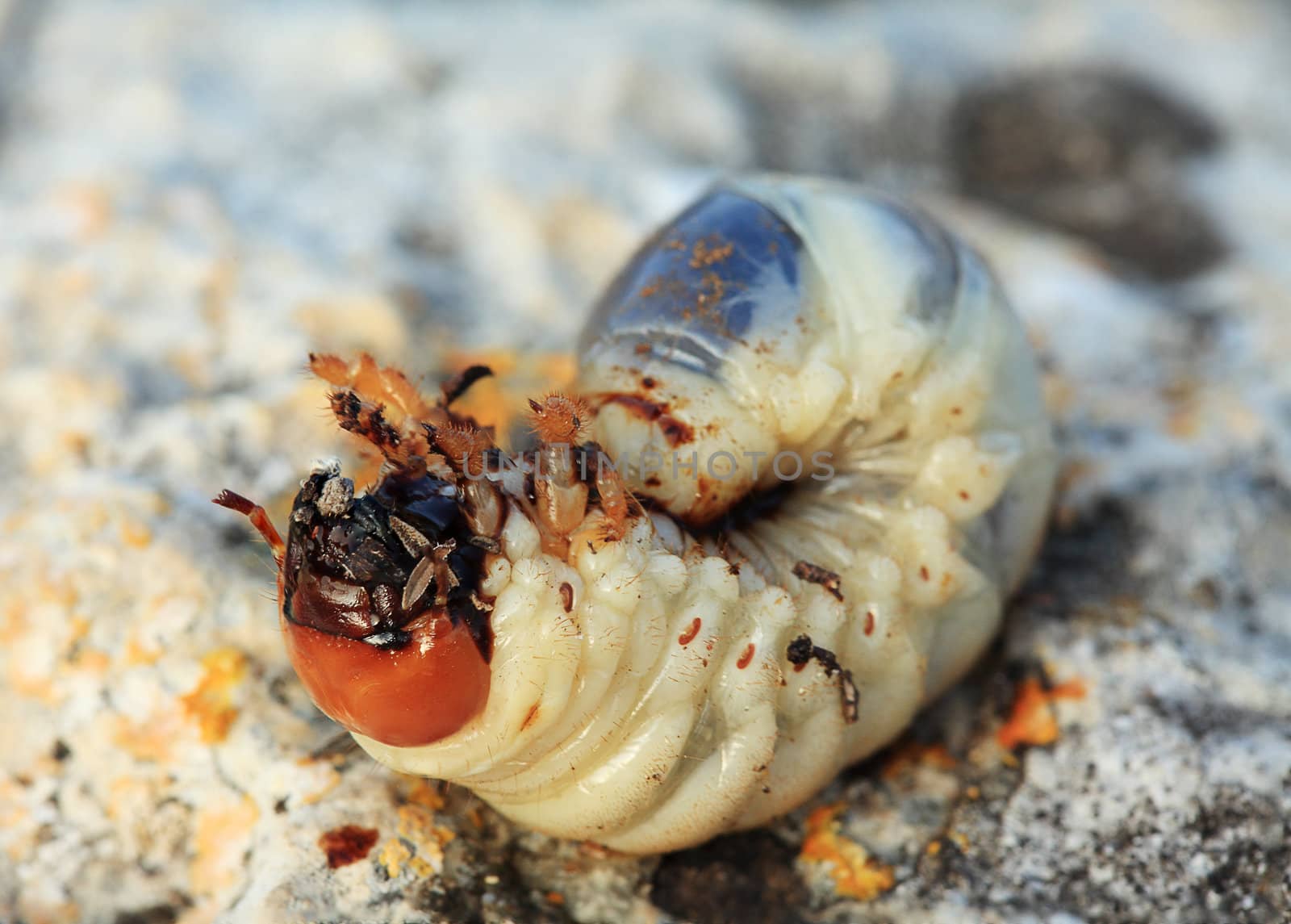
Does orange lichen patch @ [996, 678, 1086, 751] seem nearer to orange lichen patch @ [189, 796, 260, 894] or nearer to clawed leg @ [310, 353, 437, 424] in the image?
clawed leg @ [310, 353, 437, 424]

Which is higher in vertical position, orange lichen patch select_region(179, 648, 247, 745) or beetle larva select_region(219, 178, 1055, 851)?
beetle larva select_region(219, 178, 1055, 851)

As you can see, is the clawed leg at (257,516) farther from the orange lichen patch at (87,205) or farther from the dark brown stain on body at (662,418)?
the orange lichen patch at (87,205)

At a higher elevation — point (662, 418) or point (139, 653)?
point (662, 418)

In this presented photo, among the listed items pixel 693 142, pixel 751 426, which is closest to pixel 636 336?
pixel 751 426

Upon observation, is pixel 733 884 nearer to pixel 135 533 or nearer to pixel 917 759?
pixel 917 759

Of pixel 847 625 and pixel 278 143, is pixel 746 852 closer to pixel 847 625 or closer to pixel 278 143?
pixel 847 625

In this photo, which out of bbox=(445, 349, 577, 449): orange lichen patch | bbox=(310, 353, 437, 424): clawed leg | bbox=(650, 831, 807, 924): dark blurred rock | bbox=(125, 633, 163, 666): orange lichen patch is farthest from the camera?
bbox=(445, 349, 577, 449): orange lichen patch

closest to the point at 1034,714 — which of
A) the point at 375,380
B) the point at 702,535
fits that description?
the point at 702,535

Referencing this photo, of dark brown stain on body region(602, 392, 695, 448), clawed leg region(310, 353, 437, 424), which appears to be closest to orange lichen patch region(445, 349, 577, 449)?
dark brown stain on body region(602, 392, 695, 448)
